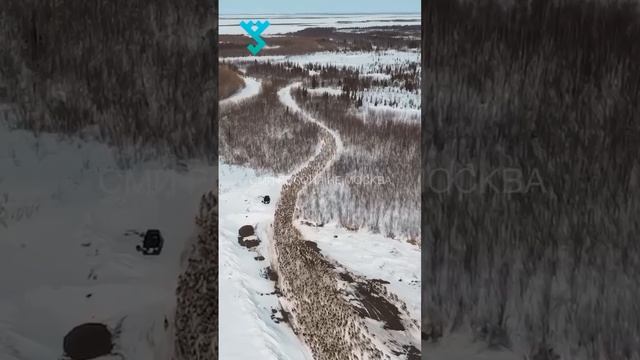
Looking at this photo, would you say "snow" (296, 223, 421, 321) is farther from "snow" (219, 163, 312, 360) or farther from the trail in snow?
"snow" (219, 163, 312, 360)

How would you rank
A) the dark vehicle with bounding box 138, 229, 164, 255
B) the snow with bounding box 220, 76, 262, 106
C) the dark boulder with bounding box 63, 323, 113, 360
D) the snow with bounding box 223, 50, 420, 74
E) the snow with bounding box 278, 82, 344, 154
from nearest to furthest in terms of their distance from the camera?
the dark boulder with bounding box 63, 323, 113, 360
the dark vehicle with bounding box 138, 229, 164, 255
the snow with bounding box 278, 82, 344, 154
the snow with bounding box 220, 76, 262, 106
the snow with bounding box 223, 50, 420, 74

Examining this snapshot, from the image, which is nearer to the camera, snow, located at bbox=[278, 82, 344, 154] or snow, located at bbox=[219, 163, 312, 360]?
snow, located at bbox=[219, 163, 312, 360]

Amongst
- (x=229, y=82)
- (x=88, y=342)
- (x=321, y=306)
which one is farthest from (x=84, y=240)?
(x=229, y=82)

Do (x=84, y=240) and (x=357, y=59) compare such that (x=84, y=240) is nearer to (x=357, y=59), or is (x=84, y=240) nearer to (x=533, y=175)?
(x=533, y=175)

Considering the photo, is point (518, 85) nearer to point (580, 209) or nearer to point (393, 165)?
point (580, 209)

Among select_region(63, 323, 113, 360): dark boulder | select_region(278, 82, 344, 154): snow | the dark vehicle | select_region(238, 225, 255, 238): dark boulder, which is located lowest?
select_region(63, 323, 113, 360): dark boulder

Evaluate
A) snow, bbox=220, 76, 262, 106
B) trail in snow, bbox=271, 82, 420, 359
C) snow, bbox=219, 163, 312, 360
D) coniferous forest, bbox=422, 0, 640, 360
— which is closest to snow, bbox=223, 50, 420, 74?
snow, bbox=220, 76, 262, 106
